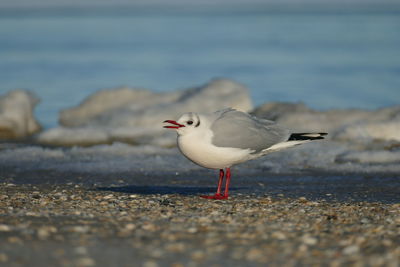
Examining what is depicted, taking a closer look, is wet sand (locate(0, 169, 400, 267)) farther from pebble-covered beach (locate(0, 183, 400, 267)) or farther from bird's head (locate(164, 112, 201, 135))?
bird's head (locate(164, 112, 201, 135))

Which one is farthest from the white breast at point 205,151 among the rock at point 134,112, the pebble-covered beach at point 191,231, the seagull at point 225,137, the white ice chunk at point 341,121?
the white ice chunk at point 341,121

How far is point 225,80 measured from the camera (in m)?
18.0

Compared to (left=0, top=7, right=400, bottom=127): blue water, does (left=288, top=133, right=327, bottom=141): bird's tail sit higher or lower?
lower

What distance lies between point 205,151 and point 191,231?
5.71ft

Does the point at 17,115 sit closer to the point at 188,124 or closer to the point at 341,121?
the point at 341,121

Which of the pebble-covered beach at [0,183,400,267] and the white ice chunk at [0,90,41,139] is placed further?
the white ice chunk at [0,90,41,139]

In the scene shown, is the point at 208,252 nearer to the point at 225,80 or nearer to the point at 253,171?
the point at 253,171

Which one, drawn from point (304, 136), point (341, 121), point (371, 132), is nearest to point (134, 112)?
point (341, 121)

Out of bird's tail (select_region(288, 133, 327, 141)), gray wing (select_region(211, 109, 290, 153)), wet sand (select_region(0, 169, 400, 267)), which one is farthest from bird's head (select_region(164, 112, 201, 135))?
bird's tail (select_region(288, 133, 327, 141))

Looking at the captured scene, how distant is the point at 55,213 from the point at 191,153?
5.37ft

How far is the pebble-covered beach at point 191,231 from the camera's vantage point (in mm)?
5301

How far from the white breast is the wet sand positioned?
0.47m

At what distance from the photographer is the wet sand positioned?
17.5 ft

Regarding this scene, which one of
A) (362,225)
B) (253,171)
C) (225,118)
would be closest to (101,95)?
(253,171)
